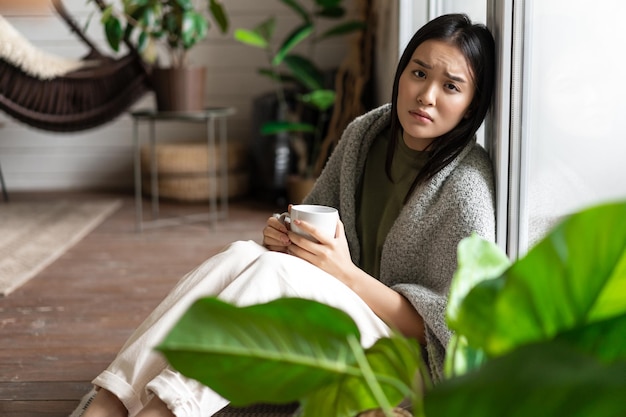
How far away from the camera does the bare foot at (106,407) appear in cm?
133

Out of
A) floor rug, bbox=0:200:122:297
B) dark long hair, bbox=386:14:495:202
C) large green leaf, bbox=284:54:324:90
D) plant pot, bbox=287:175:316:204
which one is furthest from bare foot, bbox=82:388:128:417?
large green leaf, bbox=284:54:324:90

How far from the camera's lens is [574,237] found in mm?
557

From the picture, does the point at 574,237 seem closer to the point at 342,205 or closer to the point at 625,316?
the point at 625,316

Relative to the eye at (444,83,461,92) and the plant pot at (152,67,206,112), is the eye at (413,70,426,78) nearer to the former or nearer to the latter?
the eye at (444,83,461,92)

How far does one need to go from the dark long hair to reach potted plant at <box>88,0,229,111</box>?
2.12m

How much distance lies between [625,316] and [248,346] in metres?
0.28

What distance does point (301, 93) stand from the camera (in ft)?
14.0

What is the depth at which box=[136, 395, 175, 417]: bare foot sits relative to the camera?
123 centimetres

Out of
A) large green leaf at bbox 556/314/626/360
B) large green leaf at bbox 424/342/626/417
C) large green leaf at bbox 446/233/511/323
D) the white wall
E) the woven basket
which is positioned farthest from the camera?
the white wall

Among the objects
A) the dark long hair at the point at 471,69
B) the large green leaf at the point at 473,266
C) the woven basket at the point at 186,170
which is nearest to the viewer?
the large green leaf at the point at 473,266

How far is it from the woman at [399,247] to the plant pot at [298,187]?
2.25 m

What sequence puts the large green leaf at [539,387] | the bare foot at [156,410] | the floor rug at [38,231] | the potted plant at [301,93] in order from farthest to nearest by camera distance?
the potted plant at [301,93]
the floor rug at [38,231]
the bare foot at [156,410]
the large green leaf at [539,387]

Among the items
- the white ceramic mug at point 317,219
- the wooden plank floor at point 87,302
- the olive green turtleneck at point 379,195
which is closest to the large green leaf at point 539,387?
the white ceramic mug at point 317,219

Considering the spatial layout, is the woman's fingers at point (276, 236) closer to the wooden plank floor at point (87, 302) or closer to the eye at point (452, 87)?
the eye at point (452, 87)
